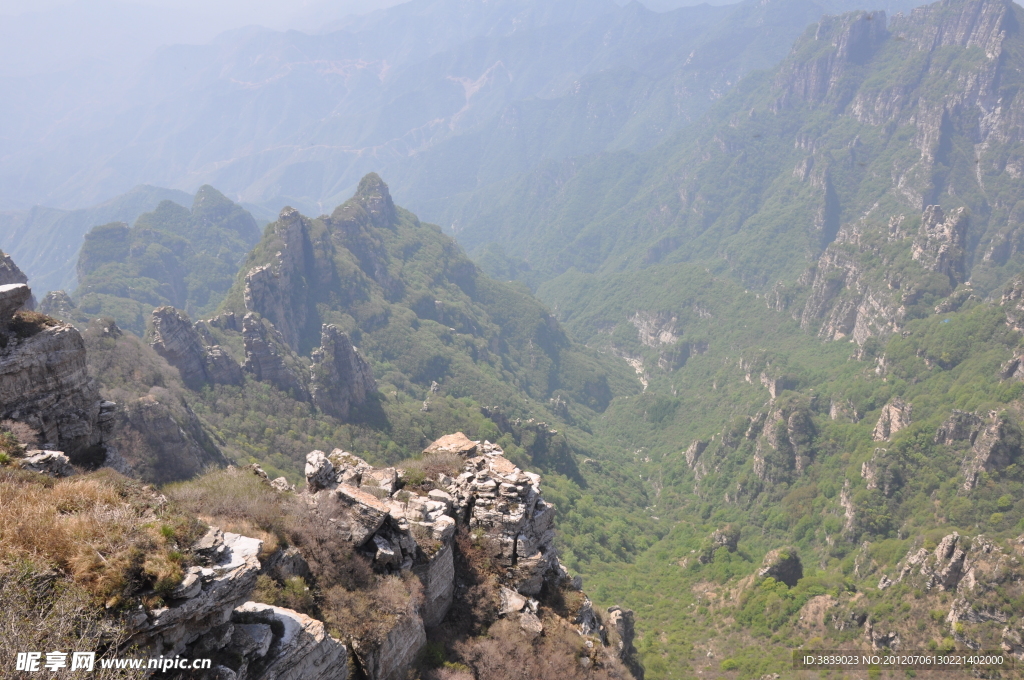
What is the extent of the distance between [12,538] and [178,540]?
3.59 meters

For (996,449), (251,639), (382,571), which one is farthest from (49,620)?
(996,449)

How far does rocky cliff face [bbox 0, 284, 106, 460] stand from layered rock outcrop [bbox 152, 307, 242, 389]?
58.2 meters

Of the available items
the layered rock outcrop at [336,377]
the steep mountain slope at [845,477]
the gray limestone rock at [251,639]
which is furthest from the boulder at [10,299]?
the layered rock outcrop at [336,377]

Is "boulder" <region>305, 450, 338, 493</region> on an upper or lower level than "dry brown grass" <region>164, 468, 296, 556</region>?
lower

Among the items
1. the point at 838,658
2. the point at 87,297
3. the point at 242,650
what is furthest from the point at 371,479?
the point at 87,297

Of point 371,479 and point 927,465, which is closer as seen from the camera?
point 371,479

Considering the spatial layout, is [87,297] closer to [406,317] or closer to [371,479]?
[406,317]

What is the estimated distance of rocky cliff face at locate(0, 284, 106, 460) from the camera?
21.3m

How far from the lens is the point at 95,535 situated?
→ 43.9 feet

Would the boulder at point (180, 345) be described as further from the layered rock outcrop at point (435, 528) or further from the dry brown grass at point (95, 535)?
the dry brown grass at point (95, 535)

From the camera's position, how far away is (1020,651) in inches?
1710

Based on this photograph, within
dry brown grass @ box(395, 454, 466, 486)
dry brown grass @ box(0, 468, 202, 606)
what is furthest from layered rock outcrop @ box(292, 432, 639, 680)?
dry brown grass @ box(0, 468, 202, 606)

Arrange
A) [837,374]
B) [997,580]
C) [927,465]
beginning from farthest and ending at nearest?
[837,374] < [927,465] < [997,580]

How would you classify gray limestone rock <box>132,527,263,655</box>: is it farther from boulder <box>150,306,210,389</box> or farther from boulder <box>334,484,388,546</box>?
boulder <box>150,306,210,389</box>
